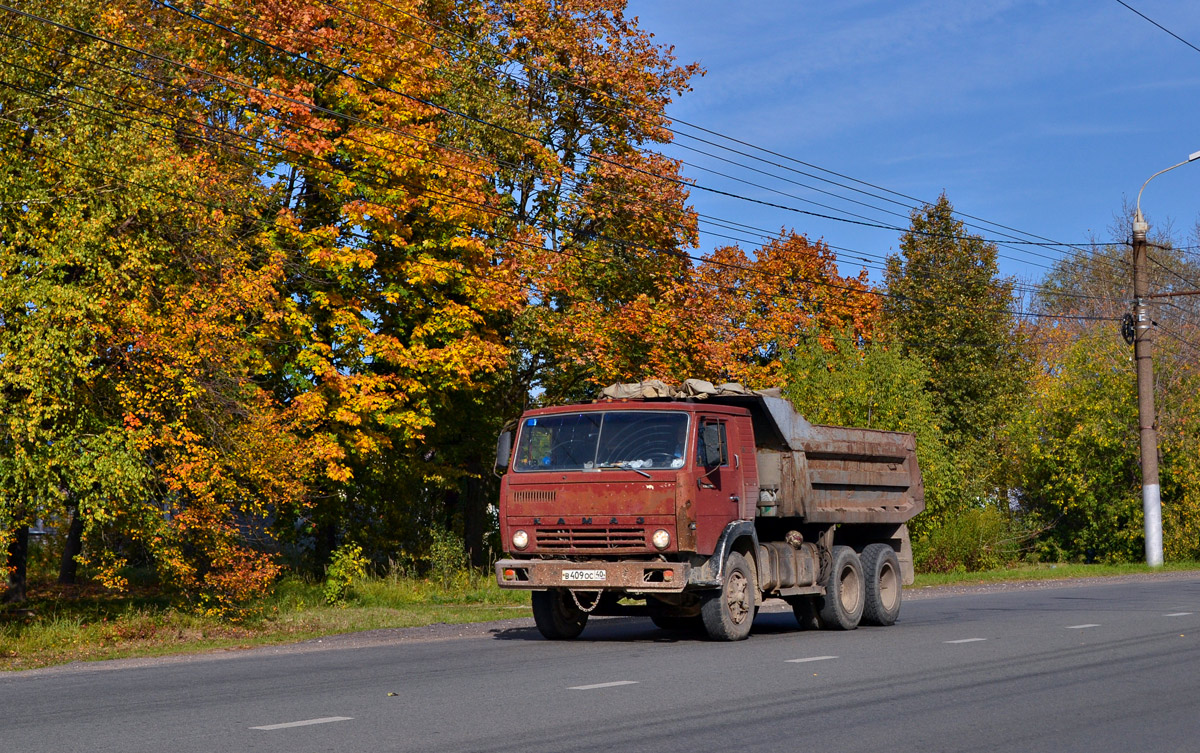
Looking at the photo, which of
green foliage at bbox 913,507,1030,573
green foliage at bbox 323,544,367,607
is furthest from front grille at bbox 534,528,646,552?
green foliage at bbox 913,507,1030,573

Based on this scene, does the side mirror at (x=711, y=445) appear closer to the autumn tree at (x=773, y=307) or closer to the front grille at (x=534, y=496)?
the front grille at (x=534, y=496)

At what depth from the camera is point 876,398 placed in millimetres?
32219

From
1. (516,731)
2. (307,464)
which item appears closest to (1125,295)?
(307,464)

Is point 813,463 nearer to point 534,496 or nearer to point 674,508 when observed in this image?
point 674,508

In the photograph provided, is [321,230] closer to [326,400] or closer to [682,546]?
[326,400]

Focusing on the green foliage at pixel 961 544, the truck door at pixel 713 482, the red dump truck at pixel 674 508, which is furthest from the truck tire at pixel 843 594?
the green foliage at pixel 961 544

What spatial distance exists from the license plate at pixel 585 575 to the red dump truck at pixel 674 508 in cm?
1

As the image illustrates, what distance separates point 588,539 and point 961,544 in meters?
23.1

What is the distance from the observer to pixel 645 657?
42.5ft

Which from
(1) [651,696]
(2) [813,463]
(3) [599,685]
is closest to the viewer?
(1) [651,696]

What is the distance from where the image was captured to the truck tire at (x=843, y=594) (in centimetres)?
1664

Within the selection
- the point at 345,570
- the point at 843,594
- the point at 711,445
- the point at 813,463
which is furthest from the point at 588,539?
the point at 345,570

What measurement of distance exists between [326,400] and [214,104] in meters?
7.00

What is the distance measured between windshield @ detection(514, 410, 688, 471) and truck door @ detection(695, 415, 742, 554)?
0.28 m
